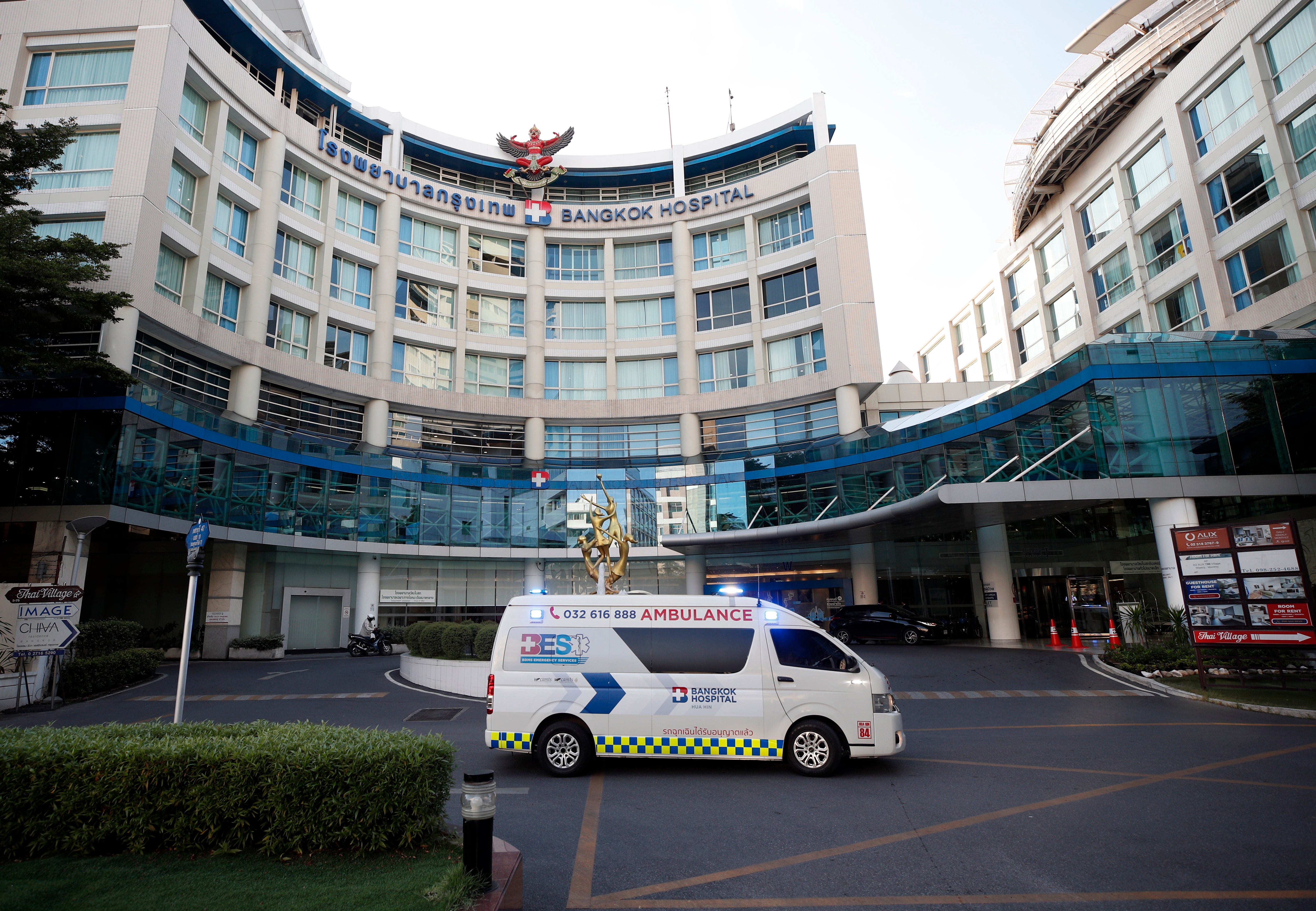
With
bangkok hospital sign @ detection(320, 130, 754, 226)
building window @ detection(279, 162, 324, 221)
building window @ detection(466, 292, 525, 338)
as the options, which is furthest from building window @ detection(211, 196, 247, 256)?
building window @ detection(466, 292, 525, 338)

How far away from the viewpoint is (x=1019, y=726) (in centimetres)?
1198

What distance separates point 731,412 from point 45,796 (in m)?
35.7

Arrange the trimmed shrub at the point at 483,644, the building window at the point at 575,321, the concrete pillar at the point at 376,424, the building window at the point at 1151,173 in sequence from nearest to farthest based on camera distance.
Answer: the trimmed shrub at the point at 483,644 < the building window at the point at 1151,173 < the concrete pillar at the point at 376,424 < the building window at the point at 575,321

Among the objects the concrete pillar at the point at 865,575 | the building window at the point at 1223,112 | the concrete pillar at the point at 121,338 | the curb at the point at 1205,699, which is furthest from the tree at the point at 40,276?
the building window at the point at 1223,112

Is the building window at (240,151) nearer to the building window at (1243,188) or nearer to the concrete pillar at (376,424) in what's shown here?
the concrete pillar at (376,424)

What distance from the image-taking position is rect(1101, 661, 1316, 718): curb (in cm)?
1199

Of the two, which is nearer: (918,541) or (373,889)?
(373,889)

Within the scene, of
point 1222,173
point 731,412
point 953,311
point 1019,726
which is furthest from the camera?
point 953,311

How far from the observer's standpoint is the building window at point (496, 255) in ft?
135

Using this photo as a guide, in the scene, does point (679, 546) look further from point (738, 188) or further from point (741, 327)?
point (738, 188)

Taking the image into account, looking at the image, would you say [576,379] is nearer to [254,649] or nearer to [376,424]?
[376,424]

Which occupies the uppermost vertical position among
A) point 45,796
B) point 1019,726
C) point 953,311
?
point 953,311

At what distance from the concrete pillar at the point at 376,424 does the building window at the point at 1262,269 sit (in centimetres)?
3684

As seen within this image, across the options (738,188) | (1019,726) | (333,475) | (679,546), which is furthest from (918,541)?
(333,475)
